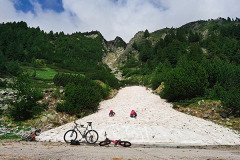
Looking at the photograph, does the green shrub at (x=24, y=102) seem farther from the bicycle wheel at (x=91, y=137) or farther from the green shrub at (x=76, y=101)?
the bicycle wheel at (x=91, y=137)

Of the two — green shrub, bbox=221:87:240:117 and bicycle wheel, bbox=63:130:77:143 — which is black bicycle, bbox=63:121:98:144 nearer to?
bicycle wheel, bbox=63:130:77:143

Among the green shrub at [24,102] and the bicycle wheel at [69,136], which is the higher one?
the green shrub at [24,102]

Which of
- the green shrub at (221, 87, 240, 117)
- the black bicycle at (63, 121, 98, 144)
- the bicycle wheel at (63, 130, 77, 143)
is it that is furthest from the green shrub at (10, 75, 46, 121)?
the green shrub at (221, 87, 240, 117)

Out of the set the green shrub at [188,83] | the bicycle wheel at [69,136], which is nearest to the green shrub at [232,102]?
the green shrub at [188,83]

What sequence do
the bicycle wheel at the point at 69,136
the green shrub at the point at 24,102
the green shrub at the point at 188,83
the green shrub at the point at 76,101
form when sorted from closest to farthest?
the bicycle wheel at the point at 69,136 → the green shrub at the point at 24,102 → the green shrub at the point at 76,101 → the green shrub at the point at 188,83

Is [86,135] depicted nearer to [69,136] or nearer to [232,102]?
[69,136]

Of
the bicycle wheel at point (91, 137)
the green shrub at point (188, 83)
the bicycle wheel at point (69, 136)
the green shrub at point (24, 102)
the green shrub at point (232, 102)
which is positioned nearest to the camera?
the bicycle wheel at point (91, 137)

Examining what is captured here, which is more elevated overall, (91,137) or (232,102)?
(232,102)

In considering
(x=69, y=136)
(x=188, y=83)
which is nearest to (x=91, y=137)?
(x=69, y=136)

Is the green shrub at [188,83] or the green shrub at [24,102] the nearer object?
the green shrub at [24,102]

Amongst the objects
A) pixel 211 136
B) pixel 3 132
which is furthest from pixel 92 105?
pixel 211 136

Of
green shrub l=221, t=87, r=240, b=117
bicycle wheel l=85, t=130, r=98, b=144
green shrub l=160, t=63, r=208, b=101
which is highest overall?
green shrub l=160, t=63, r=208, b=101

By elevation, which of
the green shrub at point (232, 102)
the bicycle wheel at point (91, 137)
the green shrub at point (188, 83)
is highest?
the green shrub at point (188, 83)

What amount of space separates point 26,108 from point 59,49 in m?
107
